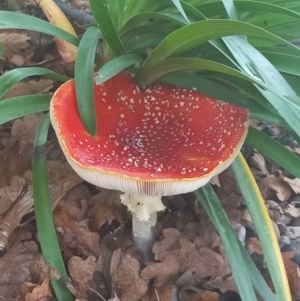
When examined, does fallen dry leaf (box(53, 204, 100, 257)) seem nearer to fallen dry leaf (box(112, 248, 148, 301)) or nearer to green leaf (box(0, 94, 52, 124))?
fallen dry leaf (box(112, 248, 148, 301))

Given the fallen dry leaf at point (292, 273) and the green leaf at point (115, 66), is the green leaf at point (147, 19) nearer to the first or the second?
the green leaf at point (115, 66)

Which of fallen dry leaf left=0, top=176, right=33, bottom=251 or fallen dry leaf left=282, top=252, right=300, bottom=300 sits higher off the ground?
fallen dry leaf left=0, top=176, right=33, bottom=251

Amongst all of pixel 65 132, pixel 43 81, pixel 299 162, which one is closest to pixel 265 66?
pixel 299 162

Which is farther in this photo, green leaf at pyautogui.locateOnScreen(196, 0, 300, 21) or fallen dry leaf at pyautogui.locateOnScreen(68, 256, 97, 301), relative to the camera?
fallen dry leaf at pyautogui.locateOnScreen(68, 256, 97, 301)

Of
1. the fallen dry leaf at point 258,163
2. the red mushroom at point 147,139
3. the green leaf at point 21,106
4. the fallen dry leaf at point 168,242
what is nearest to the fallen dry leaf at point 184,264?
the fallen dry leaf at point 168,242

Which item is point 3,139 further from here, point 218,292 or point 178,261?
point 218,292

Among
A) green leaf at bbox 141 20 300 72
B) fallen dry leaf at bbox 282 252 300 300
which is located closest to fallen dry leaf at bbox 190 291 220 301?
fallen dry leaf at bbox 282 252 300 300

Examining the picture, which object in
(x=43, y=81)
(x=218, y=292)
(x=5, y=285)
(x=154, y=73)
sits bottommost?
(x=218, y=292)
